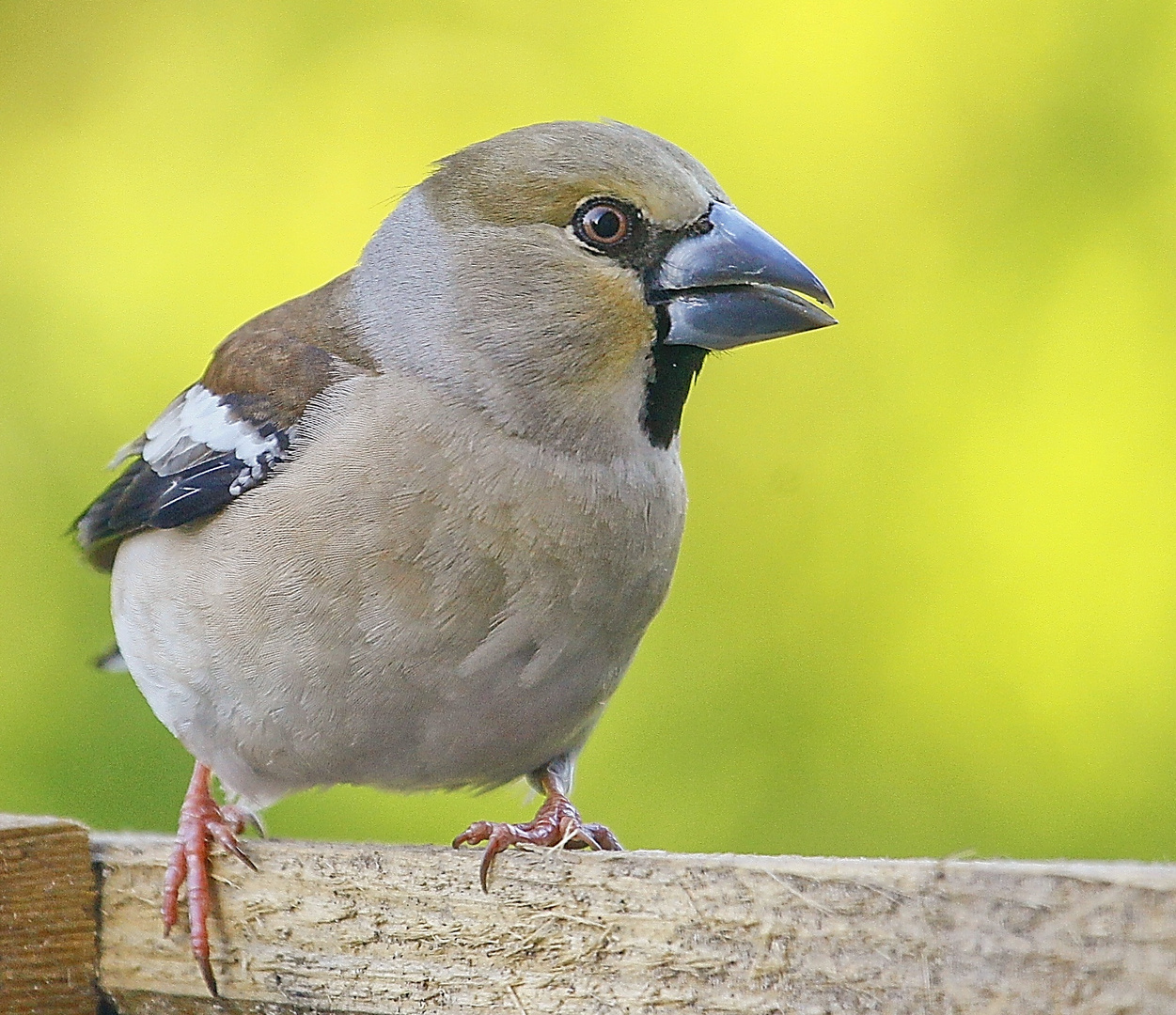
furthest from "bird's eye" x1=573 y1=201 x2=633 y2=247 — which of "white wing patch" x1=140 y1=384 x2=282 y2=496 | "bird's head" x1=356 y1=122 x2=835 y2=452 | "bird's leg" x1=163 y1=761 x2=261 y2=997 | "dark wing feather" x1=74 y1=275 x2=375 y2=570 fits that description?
"bird's leg" x1=163 y1=761 x2=261 y2=997

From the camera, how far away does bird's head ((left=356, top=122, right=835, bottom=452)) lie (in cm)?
266

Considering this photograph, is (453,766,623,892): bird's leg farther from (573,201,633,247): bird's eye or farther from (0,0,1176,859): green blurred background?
(0,0,1176,859): green blurred background

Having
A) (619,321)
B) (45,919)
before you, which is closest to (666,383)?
(619,321)

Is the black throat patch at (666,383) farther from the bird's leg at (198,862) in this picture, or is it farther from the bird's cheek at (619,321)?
the bird's leg at (198,862)

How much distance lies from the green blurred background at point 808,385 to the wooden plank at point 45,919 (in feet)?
5.00

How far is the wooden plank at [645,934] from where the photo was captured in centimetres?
162

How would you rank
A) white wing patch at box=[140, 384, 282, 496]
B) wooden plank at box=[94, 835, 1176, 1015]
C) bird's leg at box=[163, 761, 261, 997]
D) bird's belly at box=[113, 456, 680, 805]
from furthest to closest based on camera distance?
white wing patch at box=[140, 384, 282, 496] < bird's belly at box=[113, 456, 680, 805] < bird's leg at box=[163, 761, 261, 997] < wooden plank at box=[94, 835, 1176, 1015]

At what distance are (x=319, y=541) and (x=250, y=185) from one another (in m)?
2.56

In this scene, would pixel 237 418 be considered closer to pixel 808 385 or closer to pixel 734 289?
pixel 734 289

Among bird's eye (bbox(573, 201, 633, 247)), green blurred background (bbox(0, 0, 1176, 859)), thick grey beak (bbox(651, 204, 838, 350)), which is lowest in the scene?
thick grey beak (bbox(651, 204, 838, 350))

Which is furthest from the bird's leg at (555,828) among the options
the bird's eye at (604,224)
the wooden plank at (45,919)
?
the bird's eye at (604,224)

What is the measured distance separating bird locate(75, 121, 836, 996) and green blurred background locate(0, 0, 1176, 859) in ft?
4.55

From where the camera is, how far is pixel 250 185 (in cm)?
487

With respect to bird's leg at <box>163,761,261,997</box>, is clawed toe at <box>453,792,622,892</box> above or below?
above
